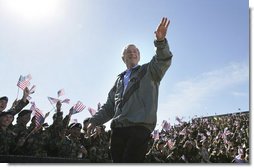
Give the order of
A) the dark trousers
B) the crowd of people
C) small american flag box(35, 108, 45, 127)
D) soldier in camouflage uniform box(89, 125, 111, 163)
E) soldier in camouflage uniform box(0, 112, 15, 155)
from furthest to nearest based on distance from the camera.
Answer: soldier in camouflage uniform box(89, 125, 111, 163)
small american flag box(35, 108, 45, 127)
the crowd of people
soldier in camouflage uniform box(0, 112, 15, 155)
the dark trousers

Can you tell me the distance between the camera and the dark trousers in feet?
5.88

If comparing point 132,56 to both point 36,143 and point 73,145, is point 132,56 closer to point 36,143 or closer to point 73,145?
point 36,143

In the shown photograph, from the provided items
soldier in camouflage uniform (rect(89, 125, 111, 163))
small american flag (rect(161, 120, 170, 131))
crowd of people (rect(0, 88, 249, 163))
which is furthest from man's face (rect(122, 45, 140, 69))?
small american flag (rect(161, 120, 170, 131))

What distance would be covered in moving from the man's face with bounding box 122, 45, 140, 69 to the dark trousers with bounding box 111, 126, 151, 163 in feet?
1.11

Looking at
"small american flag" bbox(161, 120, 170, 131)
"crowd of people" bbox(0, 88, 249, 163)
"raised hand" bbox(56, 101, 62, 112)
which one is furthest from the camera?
"small american flag" bbox(161, 120, 170, 131)

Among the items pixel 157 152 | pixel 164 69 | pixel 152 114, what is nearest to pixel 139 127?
pixel 152 114

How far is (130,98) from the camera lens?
6.16 ft

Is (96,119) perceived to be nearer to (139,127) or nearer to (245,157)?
(139,127)

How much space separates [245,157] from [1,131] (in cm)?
339

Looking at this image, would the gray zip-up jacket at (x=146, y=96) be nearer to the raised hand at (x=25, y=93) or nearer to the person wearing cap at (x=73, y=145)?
the raised hand at (x=25, y=93)

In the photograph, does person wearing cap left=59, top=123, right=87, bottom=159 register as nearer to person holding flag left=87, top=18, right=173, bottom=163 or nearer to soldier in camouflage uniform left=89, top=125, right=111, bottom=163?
soldier in camouflage uniform left=89, top=125, right=111, bottom=163

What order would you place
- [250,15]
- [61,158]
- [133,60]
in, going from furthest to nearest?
[61,158] < [250,15] < [133,60]

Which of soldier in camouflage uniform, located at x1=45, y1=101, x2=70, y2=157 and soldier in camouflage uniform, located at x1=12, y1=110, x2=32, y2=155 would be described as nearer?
soldier in camouflage uniform, located at x1=12, y1=110, x2=32, y2=155

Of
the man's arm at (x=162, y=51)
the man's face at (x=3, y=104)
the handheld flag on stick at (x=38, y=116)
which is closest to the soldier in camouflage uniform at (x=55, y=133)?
the handheld flag on stick at (x=38, y=116)
